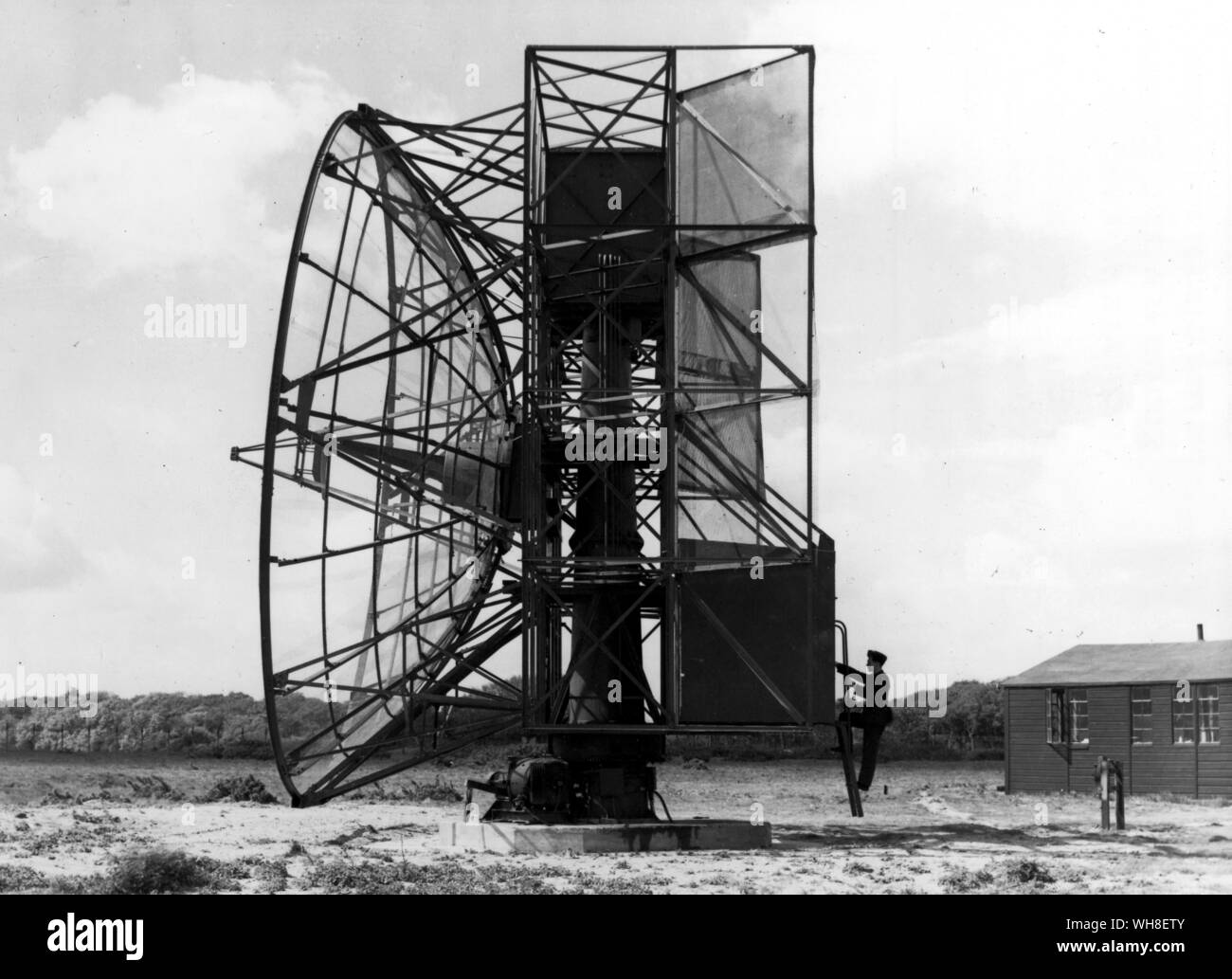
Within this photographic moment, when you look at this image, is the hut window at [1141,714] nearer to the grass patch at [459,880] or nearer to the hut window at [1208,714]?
the hut window at [1208,714]

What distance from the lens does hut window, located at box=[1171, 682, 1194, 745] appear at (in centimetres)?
4466

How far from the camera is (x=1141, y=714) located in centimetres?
4591

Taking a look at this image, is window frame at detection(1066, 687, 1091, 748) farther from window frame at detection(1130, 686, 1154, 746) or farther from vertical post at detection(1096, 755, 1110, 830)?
vertical post at detection(1096, 755, 1110, 830)

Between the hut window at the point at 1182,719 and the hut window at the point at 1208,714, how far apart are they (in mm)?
281

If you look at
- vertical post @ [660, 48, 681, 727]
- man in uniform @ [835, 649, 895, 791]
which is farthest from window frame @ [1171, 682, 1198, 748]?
vertical post @ [660, 48, 681, 727]

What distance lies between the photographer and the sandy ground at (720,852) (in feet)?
67.7

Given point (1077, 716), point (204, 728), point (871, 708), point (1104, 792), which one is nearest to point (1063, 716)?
point (1077, 716)

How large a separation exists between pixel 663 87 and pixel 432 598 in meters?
9.40

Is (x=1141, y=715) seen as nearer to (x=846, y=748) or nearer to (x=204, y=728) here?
(x=846, y=748)

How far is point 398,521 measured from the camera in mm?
27156

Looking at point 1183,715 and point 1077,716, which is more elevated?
point 1183,715

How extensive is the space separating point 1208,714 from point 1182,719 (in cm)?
94

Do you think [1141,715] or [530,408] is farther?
[1141,715]

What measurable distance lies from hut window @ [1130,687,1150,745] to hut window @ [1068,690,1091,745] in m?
1.52
